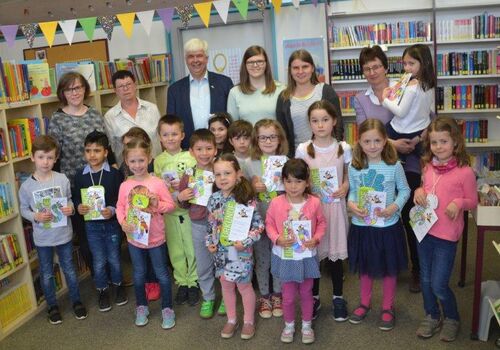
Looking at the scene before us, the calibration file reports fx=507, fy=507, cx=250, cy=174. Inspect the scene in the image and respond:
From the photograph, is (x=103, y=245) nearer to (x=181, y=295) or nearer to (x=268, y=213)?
(x=181, y=295)

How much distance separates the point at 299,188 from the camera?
2.72 metres

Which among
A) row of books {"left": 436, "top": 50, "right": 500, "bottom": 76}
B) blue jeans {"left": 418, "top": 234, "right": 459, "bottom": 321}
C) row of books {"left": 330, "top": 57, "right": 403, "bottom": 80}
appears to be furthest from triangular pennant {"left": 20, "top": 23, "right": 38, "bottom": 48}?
row of books {"left": 436, "top": 50, "right": 500, "bottom": 76}

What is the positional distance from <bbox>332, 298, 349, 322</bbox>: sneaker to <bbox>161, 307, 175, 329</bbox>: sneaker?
1003mm

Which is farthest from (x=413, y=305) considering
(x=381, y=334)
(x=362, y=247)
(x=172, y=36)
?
(x=172, y=36)

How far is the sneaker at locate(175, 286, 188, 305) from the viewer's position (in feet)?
11.3

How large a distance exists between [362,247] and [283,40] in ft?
11.2

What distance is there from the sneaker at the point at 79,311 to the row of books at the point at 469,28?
4228 millimetres

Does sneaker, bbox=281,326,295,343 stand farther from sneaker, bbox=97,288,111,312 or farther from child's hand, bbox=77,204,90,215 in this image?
child's hand, bbox=77,204,90,215

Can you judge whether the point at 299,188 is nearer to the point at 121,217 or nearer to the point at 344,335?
the point at 344,335

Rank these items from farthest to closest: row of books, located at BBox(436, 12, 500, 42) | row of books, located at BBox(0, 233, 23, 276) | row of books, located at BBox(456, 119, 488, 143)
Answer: row of books, located at BBox(456, 119, 488, 143) < row of books, located at BBox(436, 12, 500, 42) < row of books, located at BBox(0, 233, 23, 276)

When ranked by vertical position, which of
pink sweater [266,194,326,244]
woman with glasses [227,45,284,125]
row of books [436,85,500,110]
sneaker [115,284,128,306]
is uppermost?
woman with glasses [227,45,284,125]

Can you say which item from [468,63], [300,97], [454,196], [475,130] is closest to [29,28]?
[300,97]

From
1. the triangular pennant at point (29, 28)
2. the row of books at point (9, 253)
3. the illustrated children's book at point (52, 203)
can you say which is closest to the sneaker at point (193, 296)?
the illustrated children's book at point (52, 203)

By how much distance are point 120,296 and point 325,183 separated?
1703 millimetres
